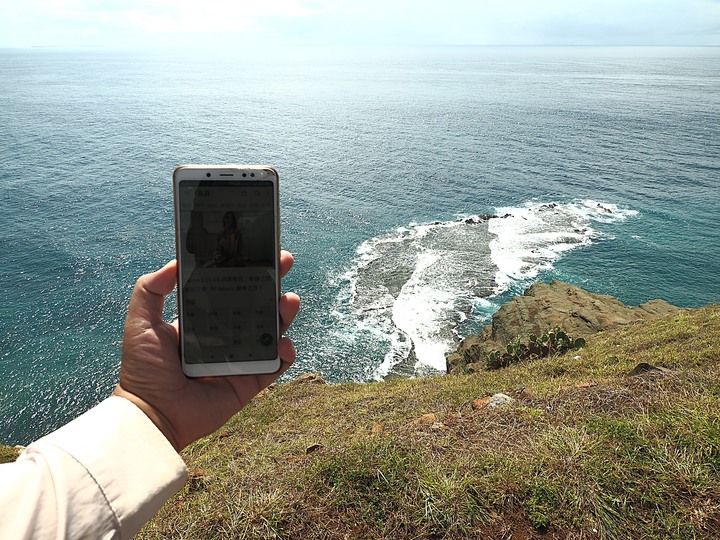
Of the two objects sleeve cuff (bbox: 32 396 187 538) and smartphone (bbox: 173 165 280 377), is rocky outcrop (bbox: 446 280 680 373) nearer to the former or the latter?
→ smartphone (bbox: 173 165 280 377)

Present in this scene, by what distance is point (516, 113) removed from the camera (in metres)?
123

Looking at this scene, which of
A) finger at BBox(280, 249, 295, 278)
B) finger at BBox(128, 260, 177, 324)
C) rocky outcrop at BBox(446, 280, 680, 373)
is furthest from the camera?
rocky outcrop at BBox(446, 280, 680, 373)

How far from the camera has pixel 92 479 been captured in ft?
8.13

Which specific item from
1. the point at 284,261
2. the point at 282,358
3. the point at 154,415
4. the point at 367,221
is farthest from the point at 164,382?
the point at 367,221

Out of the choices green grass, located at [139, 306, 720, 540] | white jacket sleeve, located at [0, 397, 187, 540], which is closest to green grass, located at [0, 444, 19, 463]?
green grass, located at [139, 306, 720, 540]

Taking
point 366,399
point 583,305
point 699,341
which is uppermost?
point 699,341

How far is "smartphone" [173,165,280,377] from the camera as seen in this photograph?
15.9 feet

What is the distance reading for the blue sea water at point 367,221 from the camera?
36.3 metres

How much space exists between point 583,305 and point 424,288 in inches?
612

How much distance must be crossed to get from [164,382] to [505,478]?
14.0ft

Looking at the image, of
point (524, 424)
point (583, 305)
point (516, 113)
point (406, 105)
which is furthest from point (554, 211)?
point (406, 105)

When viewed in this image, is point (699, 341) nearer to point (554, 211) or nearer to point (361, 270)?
point (361, 270)

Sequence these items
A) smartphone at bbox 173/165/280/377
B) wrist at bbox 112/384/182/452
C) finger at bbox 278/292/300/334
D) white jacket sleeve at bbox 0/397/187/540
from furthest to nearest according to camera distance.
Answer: finger at bbox 278/292/300/334 < smartphone at bbox 173/165/280/377 < wrist at bbox 112/384/182/452 < white jacket sleeve at bbox 0/397/187/540

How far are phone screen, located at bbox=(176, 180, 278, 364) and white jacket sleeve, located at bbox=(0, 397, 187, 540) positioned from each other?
1828 mm
